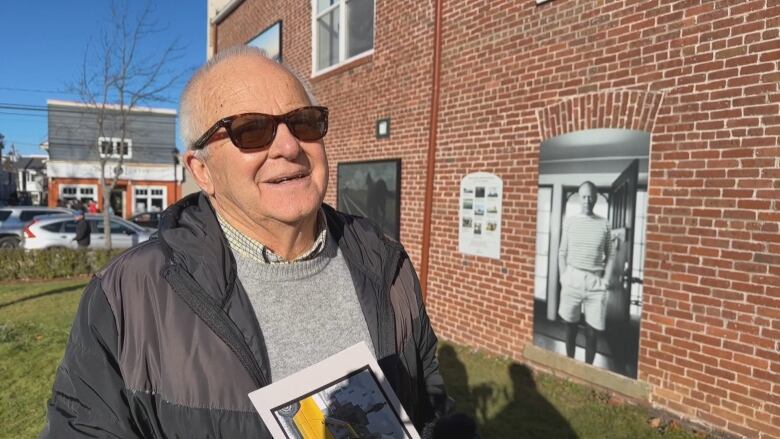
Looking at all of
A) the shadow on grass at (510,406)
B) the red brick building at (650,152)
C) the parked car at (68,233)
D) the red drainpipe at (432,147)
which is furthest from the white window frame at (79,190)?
the shadow on grass at (510,406)

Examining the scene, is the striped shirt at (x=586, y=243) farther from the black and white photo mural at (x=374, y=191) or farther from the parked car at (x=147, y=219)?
the parked car at (x=147, y=219)

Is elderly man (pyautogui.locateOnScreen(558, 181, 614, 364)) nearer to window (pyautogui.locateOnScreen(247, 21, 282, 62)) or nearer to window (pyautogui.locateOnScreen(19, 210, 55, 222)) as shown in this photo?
window (pyautogui.locateOnScreen(247, 21, 282, 62))

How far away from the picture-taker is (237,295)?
1.45 meters

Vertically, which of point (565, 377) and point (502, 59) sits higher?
point (502, 59)

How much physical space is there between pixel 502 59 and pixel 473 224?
183cm

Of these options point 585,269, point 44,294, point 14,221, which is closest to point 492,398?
point 585,269

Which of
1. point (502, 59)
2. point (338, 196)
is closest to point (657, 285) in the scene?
point (502, 59)

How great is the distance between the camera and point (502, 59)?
5.45 metres

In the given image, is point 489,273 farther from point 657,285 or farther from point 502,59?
point 502,59

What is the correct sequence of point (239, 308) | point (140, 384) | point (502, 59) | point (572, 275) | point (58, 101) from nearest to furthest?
1. point (140, 384)
2. point (239, 308)
3. point (572, 275)
4. point (502, 59)
5. point (58, 101)

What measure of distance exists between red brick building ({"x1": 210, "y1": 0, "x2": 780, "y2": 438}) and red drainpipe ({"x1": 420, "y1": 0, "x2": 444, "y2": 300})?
0.03 metres

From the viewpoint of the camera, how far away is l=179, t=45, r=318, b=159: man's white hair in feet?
5.14

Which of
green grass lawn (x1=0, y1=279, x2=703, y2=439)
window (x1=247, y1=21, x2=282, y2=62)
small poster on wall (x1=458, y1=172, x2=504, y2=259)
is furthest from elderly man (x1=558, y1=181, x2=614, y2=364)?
window (x1=247, y1=21, x2=282, y2=62)

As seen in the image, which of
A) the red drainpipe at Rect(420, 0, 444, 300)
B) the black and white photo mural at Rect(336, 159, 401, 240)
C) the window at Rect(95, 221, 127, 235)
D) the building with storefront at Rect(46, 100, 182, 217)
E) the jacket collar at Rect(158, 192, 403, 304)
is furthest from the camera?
the building with storefront at Rect(46, 100, 182, 217)
